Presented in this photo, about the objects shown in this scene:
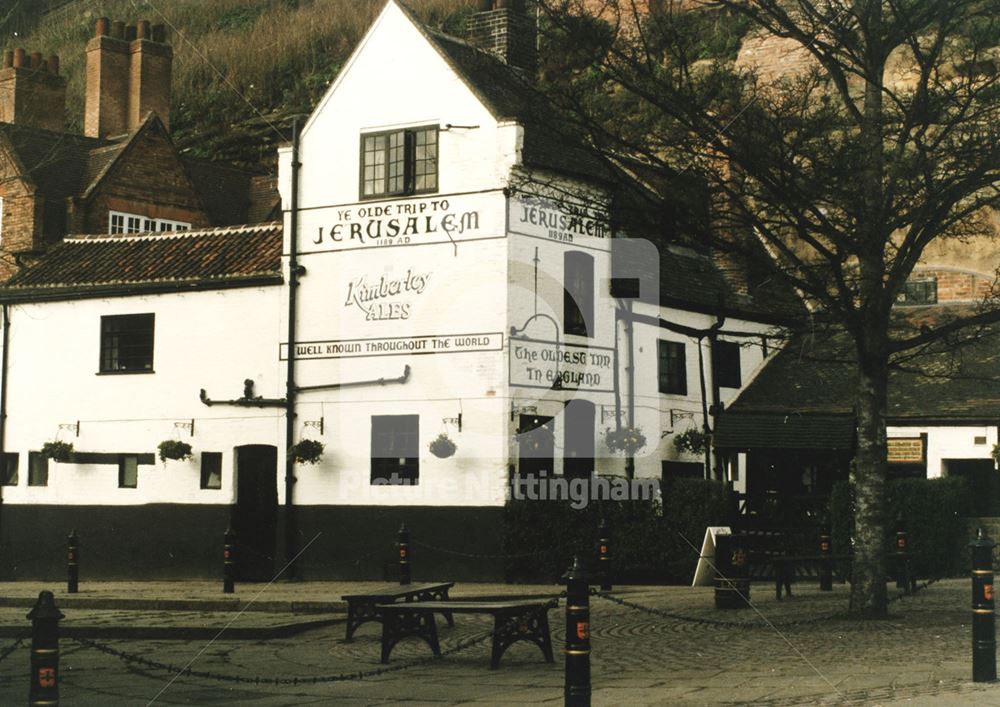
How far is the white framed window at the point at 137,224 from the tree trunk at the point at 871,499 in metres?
22.1

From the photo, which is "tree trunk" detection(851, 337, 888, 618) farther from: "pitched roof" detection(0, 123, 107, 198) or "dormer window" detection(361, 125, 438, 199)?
"pitched roof" detection(0, 123, 107, 198)

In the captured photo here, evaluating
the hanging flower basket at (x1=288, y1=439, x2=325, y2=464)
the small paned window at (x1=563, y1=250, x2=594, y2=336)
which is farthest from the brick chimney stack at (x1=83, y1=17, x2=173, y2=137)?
the small paned window at (x1=563, y1=250, x2=594, y2=336)

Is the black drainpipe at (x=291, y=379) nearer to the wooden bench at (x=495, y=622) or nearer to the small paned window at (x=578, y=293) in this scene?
the small paned window at (x=578, y=293)

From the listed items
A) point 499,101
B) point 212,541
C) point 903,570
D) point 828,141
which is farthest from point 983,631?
point 212,541

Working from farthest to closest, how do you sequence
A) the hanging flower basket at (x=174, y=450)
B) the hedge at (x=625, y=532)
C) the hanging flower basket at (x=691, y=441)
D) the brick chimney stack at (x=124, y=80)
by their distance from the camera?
the brick chimney stack at (x=124, y=80), the hanging flower basket at (x=691, y=441), the hanging flower basket at (x=174, y=450), the hedge at (x=625, y=532)

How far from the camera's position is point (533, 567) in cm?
2534

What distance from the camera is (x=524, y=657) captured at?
1457cm

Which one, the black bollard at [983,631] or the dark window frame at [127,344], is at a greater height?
the dark window frame at [127,344]

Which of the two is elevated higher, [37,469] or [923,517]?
[37,469]

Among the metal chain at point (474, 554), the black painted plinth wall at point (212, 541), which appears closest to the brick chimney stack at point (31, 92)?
the black painted plinth wall at point (212, 541)

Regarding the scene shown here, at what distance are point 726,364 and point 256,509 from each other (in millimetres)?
10883

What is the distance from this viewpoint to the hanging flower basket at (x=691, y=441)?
1151 inches

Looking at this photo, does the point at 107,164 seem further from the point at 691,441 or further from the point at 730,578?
the point at 730,578

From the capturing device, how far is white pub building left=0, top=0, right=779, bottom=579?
26.1 m
